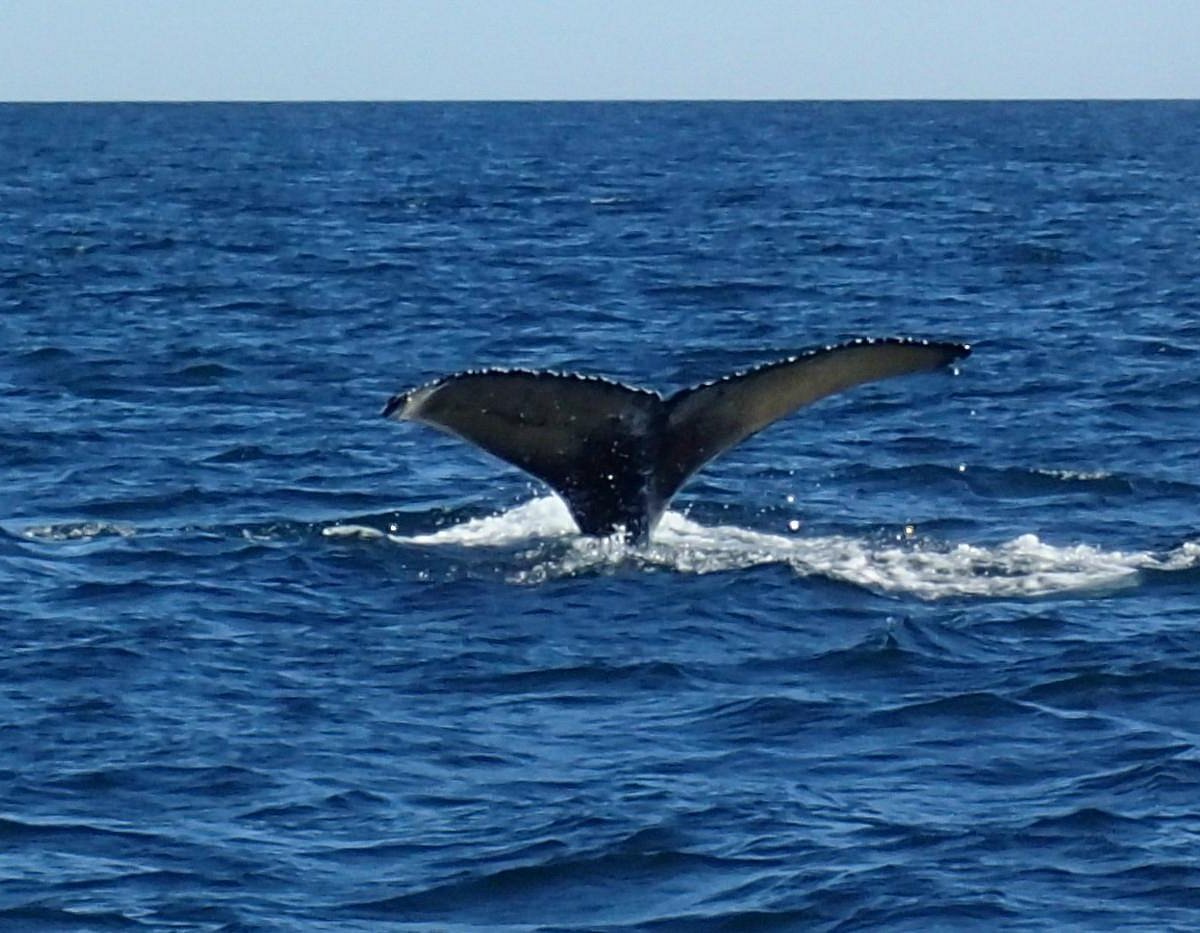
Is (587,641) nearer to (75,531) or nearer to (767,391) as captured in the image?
(767,391)

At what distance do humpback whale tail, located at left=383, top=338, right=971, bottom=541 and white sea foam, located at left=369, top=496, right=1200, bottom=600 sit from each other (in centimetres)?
55

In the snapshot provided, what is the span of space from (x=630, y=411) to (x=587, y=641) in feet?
3.08

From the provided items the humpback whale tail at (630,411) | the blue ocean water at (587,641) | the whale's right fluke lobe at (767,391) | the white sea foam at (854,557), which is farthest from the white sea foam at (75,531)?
the whale's right fluke lobe at (767,391)

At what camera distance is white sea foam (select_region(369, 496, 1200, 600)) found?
11.4 meters

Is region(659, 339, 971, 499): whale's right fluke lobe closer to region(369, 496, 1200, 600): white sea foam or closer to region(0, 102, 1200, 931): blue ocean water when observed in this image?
region(0, 102, 1200, 931): blue ocean water

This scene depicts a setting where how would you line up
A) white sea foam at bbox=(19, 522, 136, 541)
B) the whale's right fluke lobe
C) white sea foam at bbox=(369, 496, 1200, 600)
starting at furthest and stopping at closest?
white sea foam at bbox=(19, 522, 136, 541)
white sea foam at bbox=(369, 496, 1200, 600)
the whale's right fluke lobe

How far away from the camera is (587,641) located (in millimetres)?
10375

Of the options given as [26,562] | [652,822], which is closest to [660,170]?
[26,562]

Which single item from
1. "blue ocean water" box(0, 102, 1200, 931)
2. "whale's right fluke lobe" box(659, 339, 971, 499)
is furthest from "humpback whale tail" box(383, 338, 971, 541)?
"blue ocean water" box(0, 102, 1200, 931)

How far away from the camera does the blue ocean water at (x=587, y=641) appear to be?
309 inches

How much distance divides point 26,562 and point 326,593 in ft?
5.27

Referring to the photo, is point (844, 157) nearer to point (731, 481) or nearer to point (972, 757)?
point (731, 481)

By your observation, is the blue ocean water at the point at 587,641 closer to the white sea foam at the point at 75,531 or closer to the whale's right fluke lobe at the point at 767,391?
the white sea foam at the point at 75,531

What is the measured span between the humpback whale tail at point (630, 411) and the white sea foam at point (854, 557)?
1.81 feet
